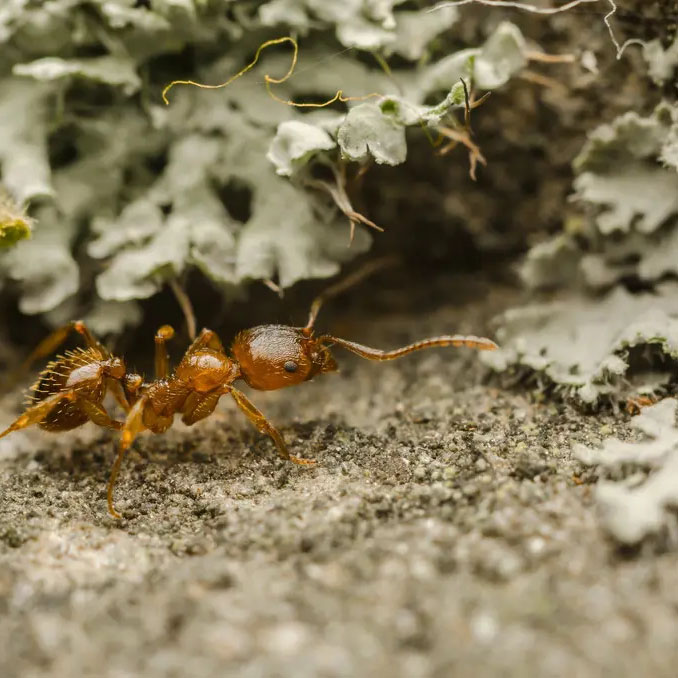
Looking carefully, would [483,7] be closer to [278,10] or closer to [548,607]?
[278,10]

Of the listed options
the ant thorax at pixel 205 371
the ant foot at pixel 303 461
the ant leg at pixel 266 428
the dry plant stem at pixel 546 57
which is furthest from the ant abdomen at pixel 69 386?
the dry plant stem at pixel 546 57

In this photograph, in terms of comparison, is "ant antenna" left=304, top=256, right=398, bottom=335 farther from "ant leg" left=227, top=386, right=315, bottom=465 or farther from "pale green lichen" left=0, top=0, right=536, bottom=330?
"ant leg" left=227, top=386, right=315, bottom=465

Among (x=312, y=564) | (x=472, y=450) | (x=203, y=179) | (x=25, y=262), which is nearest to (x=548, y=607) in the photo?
(x=312, y=564)

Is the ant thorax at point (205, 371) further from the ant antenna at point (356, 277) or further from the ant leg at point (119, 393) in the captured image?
the ant antenna at point (356, 277)

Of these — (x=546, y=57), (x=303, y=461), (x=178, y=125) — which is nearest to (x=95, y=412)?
(x=303, y=461)

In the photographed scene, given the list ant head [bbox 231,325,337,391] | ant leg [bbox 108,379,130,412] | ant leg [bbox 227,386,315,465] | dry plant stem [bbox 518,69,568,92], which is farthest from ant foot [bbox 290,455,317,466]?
dry plant stem [bbox 518,69,568,92]
